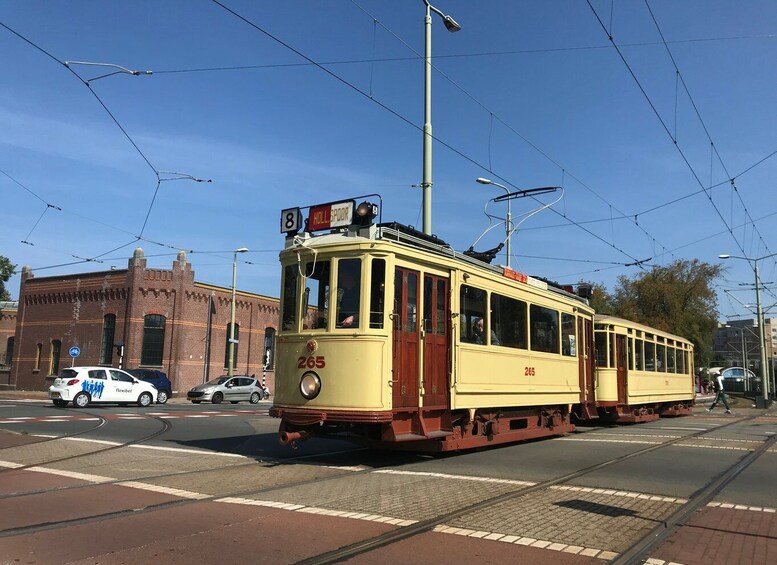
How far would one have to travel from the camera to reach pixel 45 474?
8781 mm

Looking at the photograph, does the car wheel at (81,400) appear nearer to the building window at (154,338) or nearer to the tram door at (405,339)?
the building window at (154,338)

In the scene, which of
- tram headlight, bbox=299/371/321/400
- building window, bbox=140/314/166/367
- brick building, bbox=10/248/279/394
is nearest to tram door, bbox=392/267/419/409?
tram headlight, bbox=299/371/321/400

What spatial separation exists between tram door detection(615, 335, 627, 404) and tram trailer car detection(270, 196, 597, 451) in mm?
7864

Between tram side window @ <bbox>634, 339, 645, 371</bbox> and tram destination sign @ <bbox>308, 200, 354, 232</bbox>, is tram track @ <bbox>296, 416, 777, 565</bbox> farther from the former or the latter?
tram side window @ <bbox>634, 339, 645, 371</bbox>

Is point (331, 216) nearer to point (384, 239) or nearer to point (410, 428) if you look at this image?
point (384, 239)

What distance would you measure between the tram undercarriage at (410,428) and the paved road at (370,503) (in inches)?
14.4

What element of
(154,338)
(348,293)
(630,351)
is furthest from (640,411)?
(154,338)

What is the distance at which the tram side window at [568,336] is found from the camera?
47.9ft

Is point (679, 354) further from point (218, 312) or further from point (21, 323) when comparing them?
point (21, 323)

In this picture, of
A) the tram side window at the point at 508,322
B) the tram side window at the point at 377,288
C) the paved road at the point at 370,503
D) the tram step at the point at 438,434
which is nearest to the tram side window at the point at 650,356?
the paved road at the point at 370,503

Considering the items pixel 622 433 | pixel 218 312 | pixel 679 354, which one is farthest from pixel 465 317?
pixel 218 312

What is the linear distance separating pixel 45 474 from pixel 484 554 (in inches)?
269

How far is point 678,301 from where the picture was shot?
174ft

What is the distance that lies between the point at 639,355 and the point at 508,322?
985 cm
